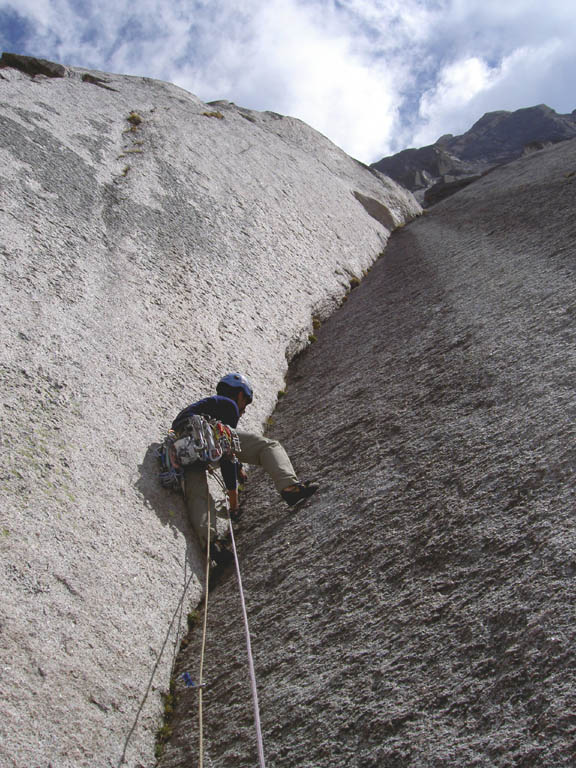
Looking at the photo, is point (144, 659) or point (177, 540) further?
point (177, 540)

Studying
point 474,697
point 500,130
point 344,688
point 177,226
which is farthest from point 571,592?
point 500,130

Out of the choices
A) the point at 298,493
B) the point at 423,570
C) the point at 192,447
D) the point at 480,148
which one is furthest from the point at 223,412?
the point at 480,148

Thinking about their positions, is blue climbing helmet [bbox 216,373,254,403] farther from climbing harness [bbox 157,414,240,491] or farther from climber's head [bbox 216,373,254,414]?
climbing harness [bbox 157,414,240,491]

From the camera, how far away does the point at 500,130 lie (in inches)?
2753

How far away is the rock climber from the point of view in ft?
20.6

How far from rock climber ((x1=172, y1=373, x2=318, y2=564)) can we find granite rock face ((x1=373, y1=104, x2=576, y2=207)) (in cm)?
4233

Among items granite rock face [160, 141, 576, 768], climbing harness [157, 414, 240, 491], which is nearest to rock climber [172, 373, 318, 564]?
climbing harness [157, 414, 240, 491]

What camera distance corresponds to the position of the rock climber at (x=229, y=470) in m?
6.29

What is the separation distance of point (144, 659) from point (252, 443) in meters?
3.06

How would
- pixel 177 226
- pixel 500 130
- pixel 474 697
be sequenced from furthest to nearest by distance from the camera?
pixel 500 130, pixel 177 226, pixel 474 697

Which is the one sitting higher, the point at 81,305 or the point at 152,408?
the point at 81,305

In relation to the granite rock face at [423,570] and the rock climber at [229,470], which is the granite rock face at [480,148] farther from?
the rock climber at [229,470]

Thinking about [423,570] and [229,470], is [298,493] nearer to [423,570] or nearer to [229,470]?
[229,470]

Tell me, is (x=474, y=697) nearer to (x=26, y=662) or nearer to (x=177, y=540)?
(x=26, y=662)
